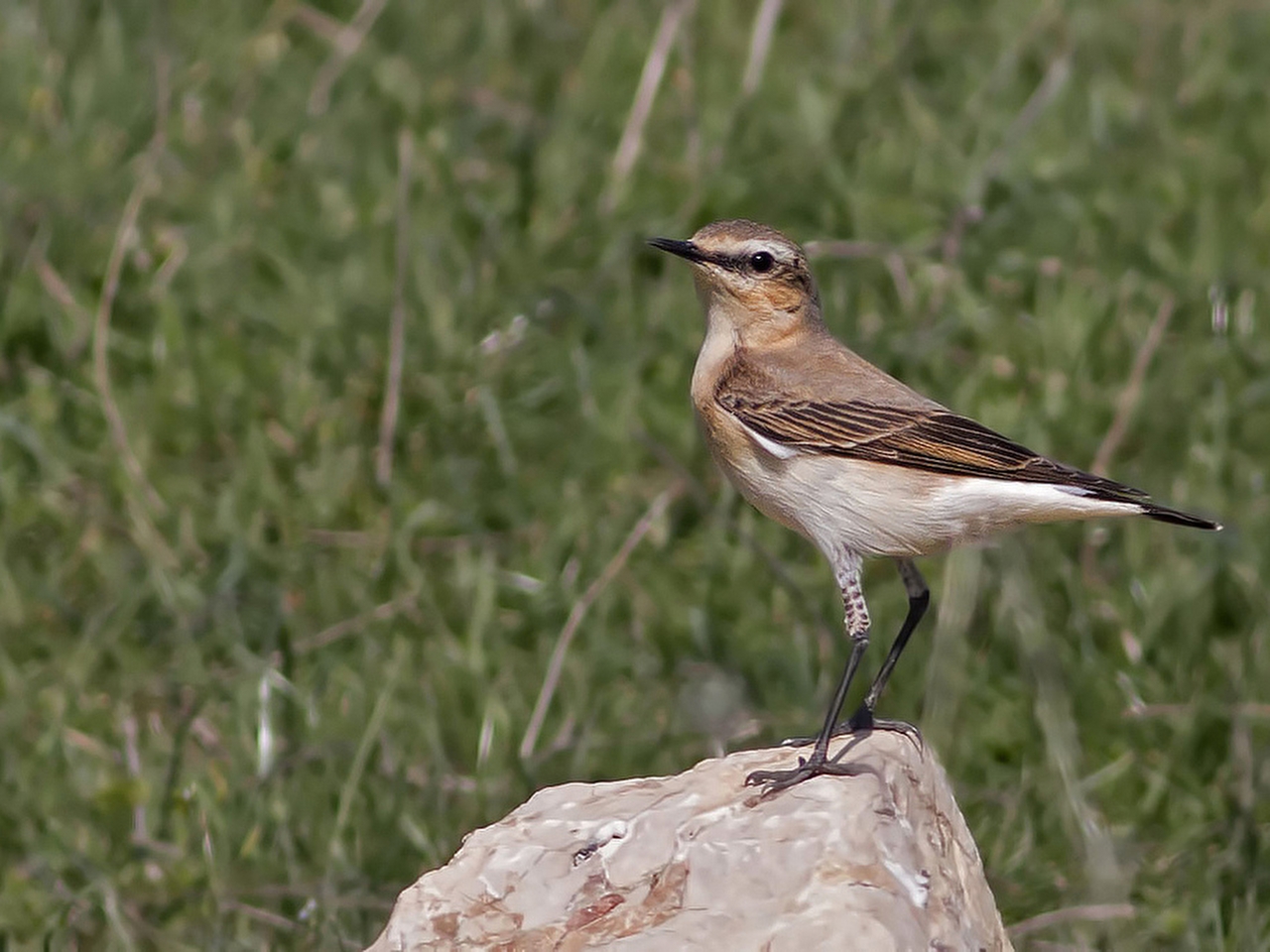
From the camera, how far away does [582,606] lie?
7.71 metres

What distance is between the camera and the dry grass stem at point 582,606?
7242 millimetres

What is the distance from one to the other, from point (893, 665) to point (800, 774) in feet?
3.45

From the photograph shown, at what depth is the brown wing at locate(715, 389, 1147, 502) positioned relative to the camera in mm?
5879

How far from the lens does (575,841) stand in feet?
15.6

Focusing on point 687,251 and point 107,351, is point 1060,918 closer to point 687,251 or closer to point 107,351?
point 687,251

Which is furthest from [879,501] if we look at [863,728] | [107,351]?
[107,351]

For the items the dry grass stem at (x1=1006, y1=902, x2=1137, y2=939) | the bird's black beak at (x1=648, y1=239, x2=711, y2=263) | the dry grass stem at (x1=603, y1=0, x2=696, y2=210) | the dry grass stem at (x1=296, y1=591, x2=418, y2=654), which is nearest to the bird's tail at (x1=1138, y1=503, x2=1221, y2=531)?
the dry grass stem at (x1=1006, y1=902, x2=1137, y2=939)

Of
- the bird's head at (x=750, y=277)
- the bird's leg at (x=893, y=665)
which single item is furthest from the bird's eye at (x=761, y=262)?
the bird's leg at (x=893, y=665)

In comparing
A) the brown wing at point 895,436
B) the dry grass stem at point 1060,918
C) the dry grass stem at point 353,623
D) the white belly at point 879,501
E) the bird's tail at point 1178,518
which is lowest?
the dry grass stem at point 353,623

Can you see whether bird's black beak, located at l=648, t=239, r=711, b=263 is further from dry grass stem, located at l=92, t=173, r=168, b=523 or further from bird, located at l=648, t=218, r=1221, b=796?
dry grass stem, located at l=92, t=173, r=168, b=523

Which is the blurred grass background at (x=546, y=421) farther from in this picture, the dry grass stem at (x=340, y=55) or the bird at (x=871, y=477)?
the bird at (x=871, y=477)

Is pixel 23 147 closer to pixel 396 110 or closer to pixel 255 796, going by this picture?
pixel 396 110

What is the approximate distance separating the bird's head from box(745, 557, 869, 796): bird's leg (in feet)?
3.39

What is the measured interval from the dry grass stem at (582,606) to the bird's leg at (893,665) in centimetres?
163
